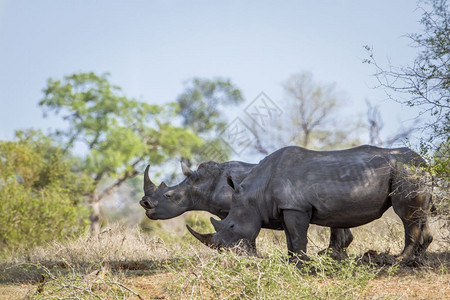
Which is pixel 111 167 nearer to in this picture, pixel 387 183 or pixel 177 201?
pixel 177 201

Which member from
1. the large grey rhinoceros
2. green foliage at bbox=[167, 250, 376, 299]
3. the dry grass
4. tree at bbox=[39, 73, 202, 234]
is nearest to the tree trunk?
tree at bbox=[39, 73, 202, 234]

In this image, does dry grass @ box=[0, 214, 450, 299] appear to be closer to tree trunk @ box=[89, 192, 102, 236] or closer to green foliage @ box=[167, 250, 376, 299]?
green foliage @ box=[167, 250, 376, 299]

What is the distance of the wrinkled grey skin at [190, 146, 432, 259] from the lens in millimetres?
8844

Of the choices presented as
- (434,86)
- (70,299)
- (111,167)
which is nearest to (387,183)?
(434,86)

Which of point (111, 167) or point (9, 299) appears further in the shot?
point (111, 167)

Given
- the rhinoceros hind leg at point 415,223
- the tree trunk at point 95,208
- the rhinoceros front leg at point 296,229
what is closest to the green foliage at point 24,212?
→ the rhinoceros front leg at point 296,229

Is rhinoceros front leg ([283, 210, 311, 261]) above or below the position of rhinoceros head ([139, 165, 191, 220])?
below

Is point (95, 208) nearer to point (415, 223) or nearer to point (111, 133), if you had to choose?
point (111, 133)

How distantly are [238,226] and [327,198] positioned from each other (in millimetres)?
1319

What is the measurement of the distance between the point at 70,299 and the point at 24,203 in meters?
10.6

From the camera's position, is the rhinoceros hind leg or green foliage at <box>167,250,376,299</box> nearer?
green foliage at <box>167,250,376,299</box>

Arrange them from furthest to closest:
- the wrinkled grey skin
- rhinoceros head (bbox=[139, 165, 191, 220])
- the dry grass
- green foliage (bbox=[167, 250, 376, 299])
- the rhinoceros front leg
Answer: rhinoceros head (bbox=[139, 165, 191, 220]) < the wrinkled grey skin < the rhinoceros front leg < the dry grass < green foliage (bbox=[167, 250, 376, 299])

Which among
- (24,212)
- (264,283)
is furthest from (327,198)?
(24,212)

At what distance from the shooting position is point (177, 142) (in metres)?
41.6
